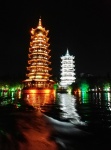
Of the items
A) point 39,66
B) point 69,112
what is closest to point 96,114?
point 69,112

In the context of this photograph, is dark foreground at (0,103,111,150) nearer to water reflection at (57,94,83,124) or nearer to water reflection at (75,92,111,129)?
water reflection at (75,92,111,129)

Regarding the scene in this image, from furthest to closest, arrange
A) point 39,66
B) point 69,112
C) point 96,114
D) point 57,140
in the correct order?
point 39,66, point 69,112, point 96,114, point 57,140

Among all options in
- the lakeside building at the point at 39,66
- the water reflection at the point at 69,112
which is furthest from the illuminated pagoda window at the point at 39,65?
the water reflection at the point at 69,112

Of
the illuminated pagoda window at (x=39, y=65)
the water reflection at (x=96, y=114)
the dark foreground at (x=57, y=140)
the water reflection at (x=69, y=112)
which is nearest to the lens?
the dark foreground at (x=57, y=140)

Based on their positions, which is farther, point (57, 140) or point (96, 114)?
point (96, 114)

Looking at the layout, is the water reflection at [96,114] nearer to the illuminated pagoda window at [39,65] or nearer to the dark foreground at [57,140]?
the dark foreground at [57,140]

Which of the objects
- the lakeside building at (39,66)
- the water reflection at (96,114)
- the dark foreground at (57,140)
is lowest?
the dark foreground at (57,140)

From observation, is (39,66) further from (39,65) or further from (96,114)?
(96,114)

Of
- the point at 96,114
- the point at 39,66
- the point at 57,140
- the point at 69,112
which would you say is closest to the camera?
the point at 57,140

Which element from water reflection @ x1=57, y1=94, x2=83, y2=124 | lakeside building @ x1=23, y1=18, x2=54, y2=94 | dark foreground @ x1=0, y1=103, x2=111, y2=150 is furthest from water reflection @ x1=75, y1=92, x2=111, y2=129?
lakeside building @ x1=23, y1=18, x2=54, y2=94

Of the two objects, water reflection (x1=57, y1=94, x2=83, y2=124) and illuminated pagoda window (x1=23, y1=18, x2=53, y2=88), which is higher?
illuminated pagoda window (x1=23, y1=18, x2=53, y2=88)

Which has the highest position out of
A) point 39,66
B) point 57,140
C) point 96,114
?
point 39,66

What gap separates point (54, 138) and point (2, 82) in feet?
488

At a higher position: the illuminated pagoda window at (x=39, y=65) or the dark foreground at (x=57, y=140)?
the illuminated pagoda window at (x=39, y=65)
